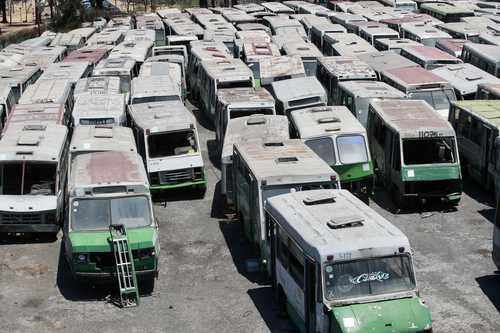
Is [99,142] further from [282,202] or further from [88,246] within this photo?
[282,202]

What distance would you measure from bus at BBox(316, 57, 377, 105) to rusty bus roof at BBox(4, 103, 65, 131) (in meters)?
9.94

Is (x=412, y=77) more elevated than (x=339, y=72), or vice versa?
(x=412, y=77)

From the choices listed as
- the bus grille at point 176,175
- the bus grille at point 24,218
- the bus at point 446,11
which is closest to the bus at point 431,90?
the bus grille at point 176,175

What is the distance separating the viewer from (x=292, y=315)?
16828mm

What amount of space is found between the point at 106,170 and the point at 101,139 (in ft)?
11.9

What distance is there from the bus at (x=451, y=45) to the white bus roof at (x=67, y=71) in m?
16.4

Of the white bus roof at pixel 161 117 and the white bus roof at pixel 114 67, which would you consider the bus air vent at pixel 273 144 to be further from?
the white bus roof at pixel 114 67

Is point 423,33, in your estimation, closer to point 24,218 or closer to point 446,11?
point 446,11

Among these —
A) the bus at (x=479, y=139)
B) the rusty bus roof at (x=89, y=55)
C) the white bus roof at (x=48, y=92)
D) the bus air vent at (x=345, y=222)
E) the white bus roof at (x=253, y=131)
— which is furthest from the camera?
the rusty bus roof at (x=89, y=55)

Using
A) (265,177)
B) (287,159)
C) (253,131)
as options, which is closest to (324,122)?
(253,131)

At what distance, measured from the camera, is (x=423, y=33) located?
43281mm

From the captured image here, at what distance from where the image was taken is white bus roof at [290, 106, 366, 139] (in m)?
24.4

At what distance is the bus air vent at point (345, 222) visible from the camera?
1557 centimetres

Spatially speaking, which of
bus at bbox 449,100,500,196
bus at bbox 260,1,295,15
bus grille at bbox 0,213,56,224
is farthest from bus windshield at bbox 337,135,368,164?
bus at bbox 260,1,295,15
